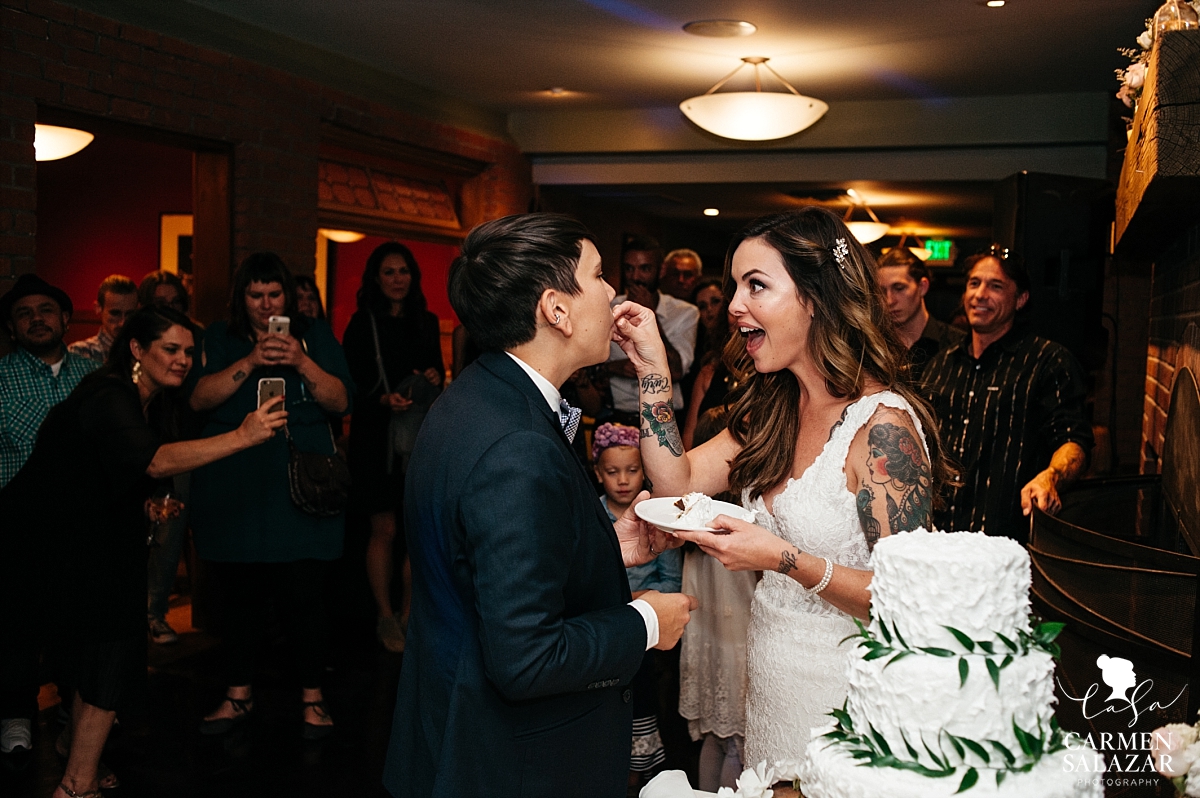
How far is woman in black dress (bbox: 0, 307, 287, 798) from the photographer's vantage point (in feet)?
10.0

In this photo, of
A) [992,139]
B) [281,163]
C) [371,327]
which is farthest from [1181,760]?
[992,139]

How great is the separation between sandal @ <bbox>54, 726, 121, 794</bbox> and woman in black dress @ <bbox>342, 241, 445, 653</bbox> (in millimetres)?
1614

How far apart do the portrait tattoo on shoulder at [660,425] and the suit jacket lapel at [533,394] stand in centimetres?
66

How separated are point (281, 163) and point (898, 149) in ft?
14.4

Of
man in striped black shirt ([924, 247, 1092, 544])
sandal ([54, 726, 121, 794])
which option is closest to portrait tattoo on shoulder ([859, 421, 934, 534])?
man in striped black shirt ([924, 247, 1092, 544])

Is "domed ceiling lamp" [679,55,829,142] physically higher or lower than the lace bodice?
higher

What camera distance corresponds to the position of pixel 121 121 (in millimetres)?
5023

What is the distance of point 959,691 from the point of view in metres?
1.23

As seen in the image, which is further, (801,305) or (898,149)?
(898,149)

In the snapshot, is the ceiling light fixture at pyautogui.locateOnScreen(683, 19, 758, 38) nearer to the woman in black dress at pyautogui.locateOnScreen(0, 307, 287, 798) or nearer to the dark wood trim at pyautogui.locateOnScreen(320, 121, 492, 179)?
the dark wood trim at pyautogui.locateOnScreen(320, 121, 492, 179)

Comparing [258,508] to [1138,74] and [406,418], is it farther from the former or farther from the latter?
[1138,74]

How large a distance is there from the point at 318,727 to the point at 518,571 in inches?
115

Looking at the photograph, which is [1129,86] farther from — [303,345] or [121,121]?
[121,121]

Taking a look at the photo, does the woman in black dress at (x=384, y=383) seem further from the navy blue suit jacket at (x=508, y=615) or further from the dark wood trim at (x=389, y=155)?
the navy blue suit jacket at (x=508, y=615)
